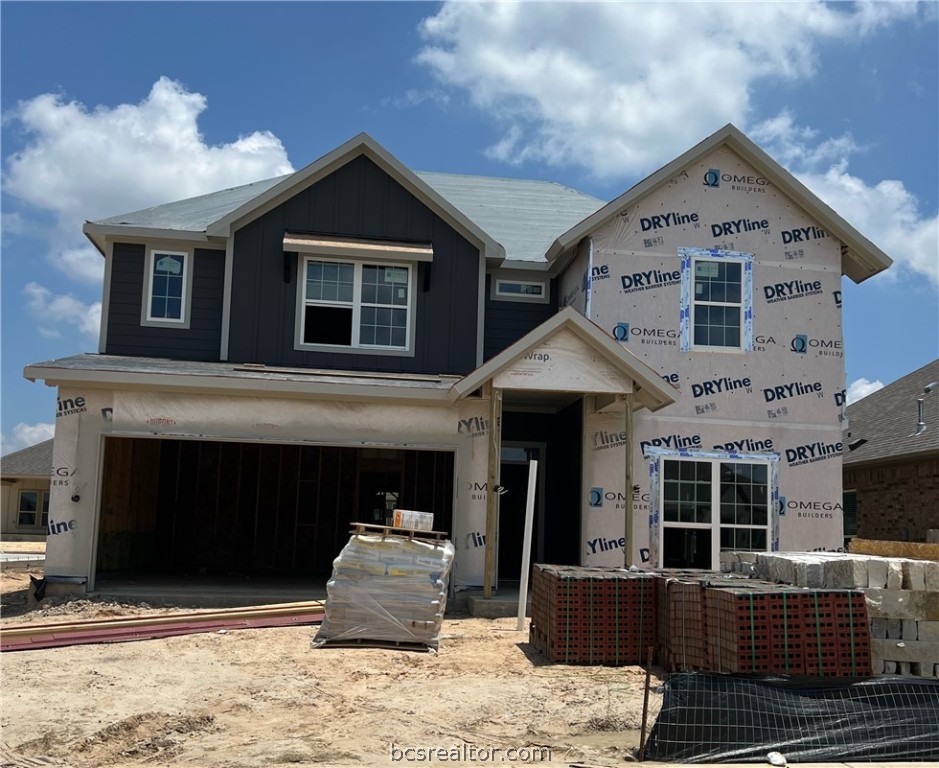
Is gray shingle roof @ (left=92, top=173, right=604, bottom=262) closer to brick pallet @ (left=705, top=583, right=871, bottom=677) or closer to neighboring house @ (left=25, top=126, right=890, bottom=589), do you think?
neighboring house @ (left=25, top=126, right=890, bottom=589)

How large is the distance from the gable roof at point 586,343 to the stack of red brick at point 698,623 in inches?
132

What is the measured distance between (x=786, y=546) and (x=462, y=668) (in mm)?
8039

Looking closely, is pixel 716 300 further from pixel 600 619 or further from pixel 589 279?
pixel 600 619

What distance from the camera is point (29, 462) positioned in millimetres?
39062

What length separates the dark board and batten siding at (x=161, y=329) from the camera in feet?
53.1

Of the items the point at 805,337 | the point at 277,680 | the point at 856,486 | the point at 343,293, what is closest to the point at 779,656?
the point at 277,680

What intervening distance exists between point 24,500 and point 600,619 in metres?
36.1

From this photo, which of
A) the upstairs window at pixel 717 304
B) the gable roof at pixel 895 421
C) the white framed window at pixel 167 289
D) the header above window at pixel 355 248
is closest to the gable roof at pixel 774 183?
the upstairs window at pixel 717 304

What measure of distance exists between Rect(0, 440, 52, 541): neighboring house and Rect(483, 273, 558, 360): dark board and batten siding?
2794 cm

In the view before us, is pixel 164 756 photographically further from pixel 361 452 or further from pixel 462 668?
pixel 361 452

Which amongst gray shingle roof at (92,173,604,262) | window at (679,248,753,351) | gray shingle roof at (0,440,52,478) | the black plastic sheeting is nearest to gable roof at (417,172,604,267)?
gray shingle roof at (92,173,604,262)

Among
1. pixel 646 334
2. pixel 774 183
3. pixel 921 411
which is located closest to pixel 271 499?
pixel 646 334

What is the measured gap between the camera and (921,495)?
19375mm

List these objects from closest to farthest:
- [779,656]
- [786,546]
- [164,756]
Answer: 1. [164,756]
2. [779,656]
3. [786,546]
